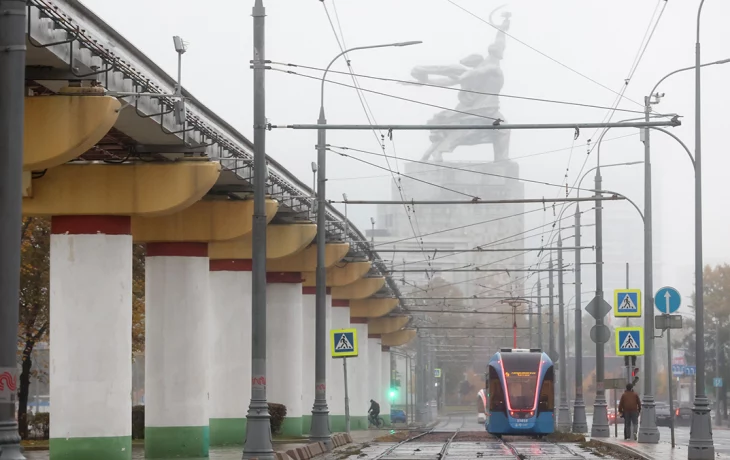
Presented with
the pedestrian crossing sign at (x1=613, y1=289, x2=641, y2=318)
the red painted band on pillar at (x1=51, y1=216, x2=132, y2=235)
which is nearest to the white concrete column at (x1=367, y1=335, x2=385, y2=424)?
the pedestrian crossing sign at (x1=613, y1=289, x2=641, y2=318)

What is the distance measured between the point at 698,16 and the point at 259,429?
12915 millimetres

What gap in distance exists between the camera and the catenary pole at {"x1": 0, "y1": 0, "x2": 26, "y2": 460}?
11617 millimetres

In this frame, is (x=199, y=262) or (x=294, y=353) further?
(x=294, y=353)

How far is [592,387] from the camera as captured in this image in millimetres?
167750

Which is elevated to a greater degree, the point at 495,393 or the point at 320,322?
the point at 320,322

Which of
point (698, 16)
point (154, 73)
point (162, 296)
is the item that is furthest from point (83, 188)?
point (698, 16)

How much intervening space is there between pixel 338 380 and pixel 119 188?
3617 centimetres

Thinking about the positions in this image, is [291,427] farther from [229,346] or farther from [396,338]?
[396,338]

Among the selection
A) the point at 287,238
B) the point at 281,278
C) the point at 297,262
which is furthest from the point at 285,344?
the point at 287,238

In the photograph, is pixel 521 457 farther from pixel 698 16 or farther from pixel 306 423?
pixel 306 423

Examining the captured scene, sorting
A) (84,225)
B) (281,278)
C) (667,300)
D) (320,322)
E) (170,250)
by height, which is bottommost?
(320,322)

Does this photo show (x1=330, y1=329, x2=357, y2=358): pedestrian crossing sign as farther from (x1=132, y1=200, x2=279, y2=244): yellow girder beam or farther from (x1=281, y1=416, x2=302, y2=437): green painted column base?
(x1=132, y1=200, x2=279, y2=244): yellow girder beam

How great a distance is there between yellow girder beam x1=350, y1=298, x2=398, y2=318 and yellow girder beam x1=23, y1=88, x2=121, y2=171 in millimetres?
48547

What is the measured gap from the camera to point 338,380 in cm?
6159
